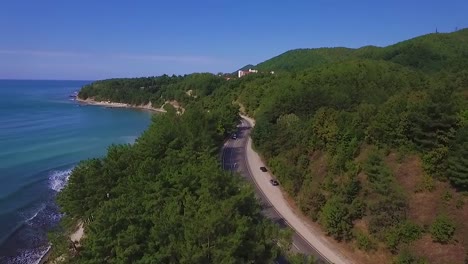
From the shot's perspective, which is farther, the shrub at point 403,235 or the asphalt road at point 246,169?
the asphalt road at point 246,169

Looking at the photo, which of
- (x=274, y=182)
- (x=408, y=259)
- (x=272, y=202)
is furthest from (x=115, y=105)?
(x=408, y=259)

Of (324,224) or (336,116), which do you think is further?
(336,116)

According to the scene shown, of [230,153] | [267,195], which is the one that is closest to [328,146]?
[267,195]

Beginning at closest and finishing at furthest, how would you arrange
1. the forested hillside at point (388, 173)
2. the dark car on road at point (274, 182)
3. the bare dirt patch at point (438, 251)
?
the bare dirt patch at point (438, 251) < the forested hillside at point (388, 173) < the dark car on road at point (274, 182)

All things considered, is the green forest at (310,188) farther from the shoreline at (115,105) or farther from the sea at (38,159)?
the shoreline at (115,105)

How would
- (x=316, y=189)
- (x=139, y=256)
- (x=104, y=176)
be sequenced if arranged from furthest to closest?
(x=316, y=189), (x=104, y=176), (x=139, y=256)

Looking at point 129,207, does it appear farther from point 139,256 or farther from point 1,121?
point 1,121

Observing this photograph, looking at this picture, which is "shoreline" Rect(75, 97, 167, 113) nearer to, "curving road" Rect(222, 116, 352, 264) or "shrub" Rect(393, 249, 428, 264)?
"curving road" Rect(222, 116, 352, 264)

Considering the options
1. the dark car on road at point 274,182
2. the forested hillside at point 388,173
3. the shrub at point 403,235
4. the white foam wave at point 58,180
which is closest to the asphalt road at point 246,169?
the dark car on road at point 274,182

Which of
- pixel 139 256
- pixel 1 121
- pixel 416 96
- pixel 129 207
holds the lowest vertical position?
pixel 1 121

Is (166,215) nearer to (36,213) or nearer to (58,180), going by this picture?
(36,213)
